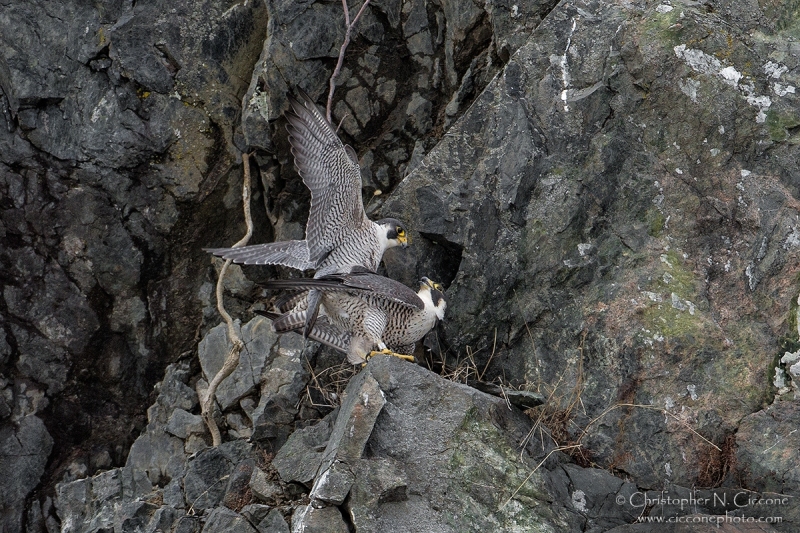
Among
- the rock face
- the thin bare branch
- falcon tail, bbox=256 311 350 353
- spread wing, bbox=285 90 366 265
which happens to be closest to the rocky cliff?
the rock face

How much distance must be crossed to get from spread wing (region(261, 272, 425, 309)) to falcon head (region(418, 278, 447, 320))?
0.46ft

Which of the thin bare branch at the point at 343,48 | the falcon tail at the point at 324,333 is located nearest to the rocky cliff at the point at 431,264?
the thin bare branch at the point at 343,48

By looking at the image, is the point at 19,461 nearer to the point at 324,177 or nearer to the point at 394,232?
the point at 324,177

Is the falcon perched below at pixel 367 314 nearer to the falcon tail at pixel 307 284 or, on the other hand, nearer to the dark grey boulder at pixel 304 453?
the falcon tail at pixel 307 284

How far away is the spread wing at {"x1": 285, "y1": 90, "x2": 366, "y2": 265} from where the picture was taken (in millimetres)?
5652

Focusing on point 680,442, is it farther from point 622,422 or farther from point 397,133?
point 397,133

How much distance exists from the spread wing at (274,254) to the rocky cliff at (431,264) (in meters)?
0.65

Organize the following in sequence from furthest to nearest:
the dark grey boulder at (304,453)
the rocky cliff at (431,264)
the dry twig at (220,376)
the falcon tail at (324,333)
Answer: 1. the dry twig at (220,376)
2. the falcon tail at (324,333)
3. the dark grey boulder at (304,453)
4. the rocky cliff at (431,264)

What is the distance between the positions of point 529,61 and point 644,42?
2.51 feet

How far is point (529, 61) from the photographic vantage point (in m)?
5.87

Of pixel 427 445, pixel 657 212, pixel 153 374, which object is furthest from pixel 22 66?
pixel 657 212

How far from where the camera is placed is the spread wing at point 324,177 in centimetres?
565

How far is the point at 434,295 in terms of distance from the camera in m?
5.38

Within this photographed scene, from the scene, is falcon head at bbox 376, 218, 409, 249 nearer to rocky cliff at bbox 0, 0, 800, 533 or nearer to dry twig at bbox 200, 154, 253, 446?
rocky cliff at bbox 0, 0, 800, 533
